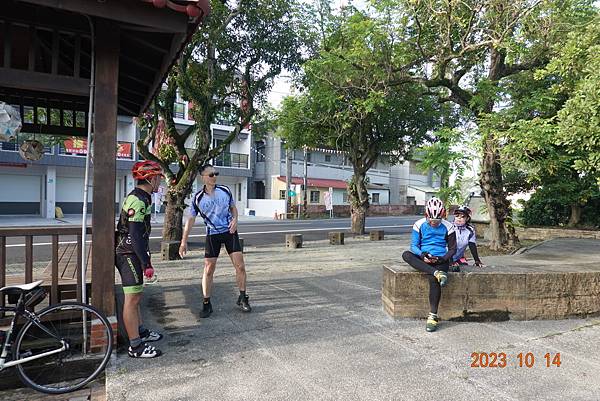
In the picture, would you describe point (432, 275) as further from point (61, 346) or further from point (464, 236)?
point (61, 346)

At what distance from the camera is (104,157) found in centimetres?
370

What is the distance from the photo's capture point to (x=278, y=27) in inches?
429

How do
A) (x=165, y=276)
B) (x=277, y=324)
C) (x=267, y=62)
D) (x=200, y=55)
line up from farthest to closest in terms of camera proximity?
(x=267, y=62) < (x=200, y=55) < (x=165, y=276) < (x=277, y=324)

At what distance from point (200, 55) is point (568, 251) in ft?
33.8

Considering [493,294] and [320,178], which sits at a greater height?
[320,178]

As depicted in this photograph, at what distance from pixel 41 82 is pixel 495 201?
428 inches

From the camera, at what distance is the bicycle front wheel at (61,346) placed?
3.30 meters

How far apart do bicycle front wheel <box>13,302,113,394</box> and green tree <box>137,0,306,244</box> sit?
281 inches

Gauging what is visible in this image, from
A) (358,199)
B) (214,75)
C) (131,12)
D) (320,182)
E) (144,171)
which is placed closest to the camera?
(131,12)

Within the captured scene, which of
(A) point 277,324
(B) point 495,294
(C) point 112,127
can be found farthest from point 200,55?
(B) point 495,294

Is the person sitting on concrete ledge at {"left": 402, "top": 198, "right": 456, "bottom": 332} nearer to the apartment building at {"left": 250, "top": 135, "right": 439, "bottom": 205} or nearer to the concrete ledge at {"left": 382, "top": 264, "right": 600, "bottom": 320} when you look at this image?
the concrete ledge at {"left": 382, "top": 264, "right": 600, "bottom": 320}

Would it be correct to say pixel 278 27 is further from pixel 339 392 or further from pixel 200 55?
pixel 339 392

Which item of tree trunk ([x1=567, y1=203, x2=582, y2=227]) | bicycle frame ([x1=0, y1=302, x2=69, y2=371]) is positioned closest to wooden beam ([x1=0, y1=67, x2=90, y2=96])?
bicycle frame ([x1=0, y1=302, x2=69, y2=371])
